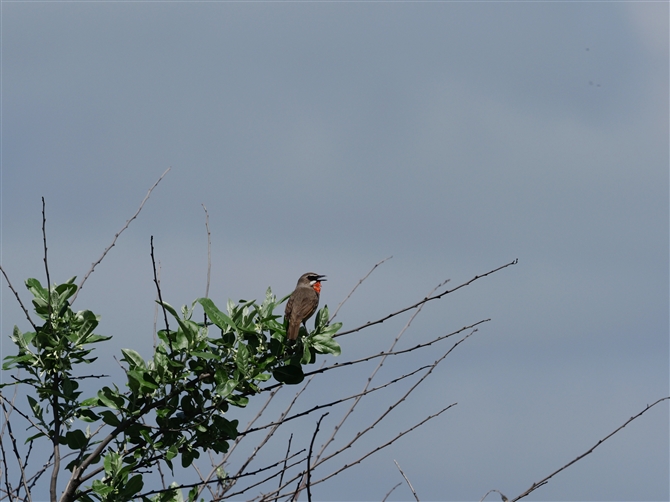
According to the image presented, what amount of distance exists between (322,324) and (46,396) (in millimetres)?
2078

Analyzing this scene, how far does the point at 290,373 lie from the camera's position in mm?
5707

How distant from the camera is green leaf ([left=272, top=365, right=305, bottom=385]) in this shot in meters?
5.70

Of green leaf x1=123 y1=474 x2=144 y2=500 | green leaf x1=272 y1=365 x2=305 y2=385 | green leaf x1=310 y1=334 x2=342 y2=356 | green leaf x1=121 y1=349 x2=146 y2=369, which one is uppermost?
green leaf x1=121 y1=349 x2=146 y2=369

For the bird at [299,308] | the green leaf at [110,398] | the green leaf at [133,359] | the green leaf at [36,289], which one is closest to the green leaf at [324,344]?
the bird at [299,308]

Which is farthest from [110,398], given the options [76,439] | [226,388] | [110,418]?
[226,388]

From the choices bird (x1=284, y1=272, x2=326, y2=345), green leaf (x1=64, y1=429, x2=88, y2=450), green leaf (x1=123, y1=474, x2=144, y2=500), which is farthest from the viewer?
bird (x1=284, y1=272, x2=326, y2=345)

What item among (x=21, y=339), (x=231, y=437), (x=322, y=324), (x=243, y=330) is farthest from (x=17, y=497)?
(x=322, y=324)

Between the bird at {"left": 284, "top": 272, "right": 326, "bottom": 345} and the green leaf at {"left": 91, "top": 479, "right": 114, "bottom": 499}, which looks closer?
the green leaf at {"left": 91, "top": 479, "right": 114, "bottom": 499}

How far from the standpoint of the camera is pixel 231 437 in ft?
18.3

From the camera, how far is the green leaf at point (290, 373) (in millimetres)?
5699

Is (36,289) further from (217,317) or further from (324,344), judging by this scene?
(324,344)

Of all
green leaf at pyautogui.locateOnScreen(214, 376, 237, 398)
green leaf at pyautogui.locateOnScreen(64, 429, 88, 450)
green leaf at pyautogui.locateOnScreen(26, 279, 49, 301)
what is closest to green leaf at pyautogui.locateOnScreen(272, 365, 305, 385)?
green leaf at pyautogui.locateOnScreen(214, 376, 237, 398)

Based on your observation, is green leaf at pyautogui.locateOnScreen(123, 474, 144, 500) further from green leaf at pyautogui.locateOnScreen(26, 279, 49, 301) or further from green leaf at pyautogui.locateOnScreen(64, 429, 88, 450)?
green leaf at pyautogui.locateOnScreen(26, 279, 49, 301)

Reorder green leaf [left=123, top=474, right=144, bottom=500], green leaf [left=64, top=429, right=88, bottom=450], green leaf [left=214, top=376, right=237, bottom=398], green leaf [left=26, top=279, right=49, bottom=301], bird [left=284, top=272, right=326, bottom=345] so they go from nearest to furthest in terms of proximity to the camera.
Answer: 1. green leaf [left=214, top=376, right=237, bottom=398]
2. green leaf [left=123, top=474, right=144, bottom=500]
3. green leaf [left=26, top=279, right=49, bottom=301]
4. green leaf [left=64, top=429, right=88, bottom=450]
5. bird [left=284, top=272, right=326, bottom=345]
